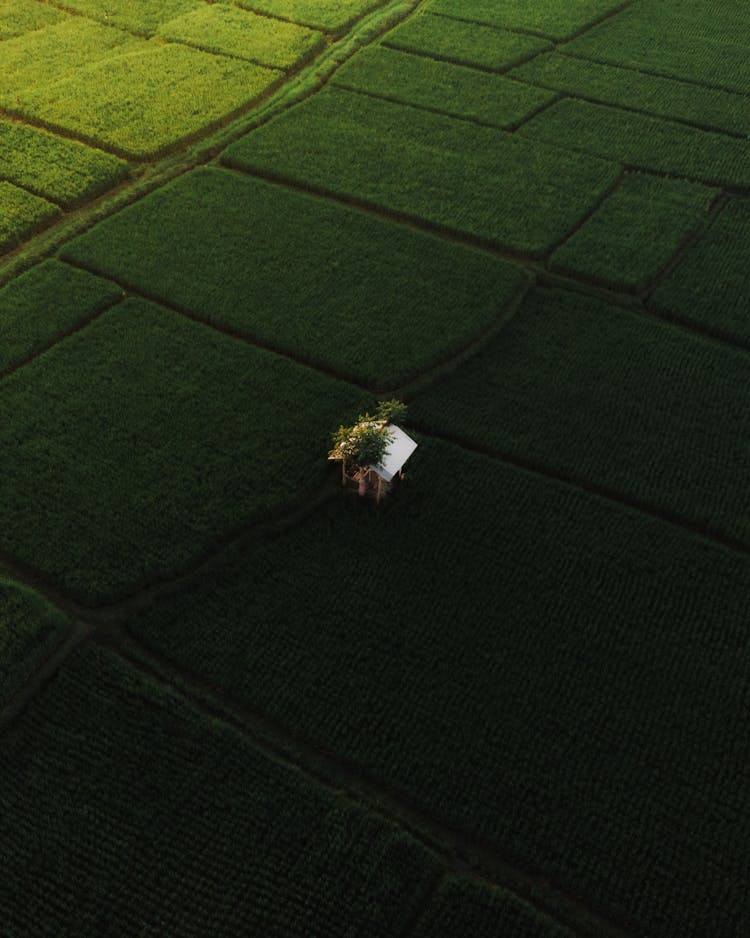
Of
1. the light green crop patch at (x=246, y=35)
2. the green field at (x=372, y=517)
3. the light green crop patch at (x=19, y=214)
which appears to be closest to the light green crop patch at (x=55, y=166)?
the green field at (x=372, y=517)

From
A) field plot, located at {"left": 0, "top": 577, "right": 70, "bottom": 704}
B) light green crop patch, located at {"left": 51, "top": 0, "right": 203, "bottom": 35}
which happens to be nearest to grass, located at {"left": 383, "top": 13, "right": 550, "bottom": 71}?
light green crop patch, located at {"left": 51, "top": 0, "right": 203, "bottom": 35}

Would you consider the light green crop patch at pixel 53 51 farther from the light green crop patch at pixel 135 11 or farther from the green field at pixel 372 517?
the green field at pixel 372 517

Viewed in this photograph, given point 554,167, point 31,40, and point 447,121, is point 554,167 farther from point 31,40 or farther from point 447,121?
point 31,40

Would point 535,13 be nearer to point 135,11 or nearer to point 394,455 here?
point 135,11

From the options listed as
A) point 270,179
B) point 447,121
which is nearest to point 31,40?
point 270,179

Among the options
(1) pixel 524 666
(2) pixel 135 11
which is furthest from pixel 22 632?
(2) pixel 135 11
